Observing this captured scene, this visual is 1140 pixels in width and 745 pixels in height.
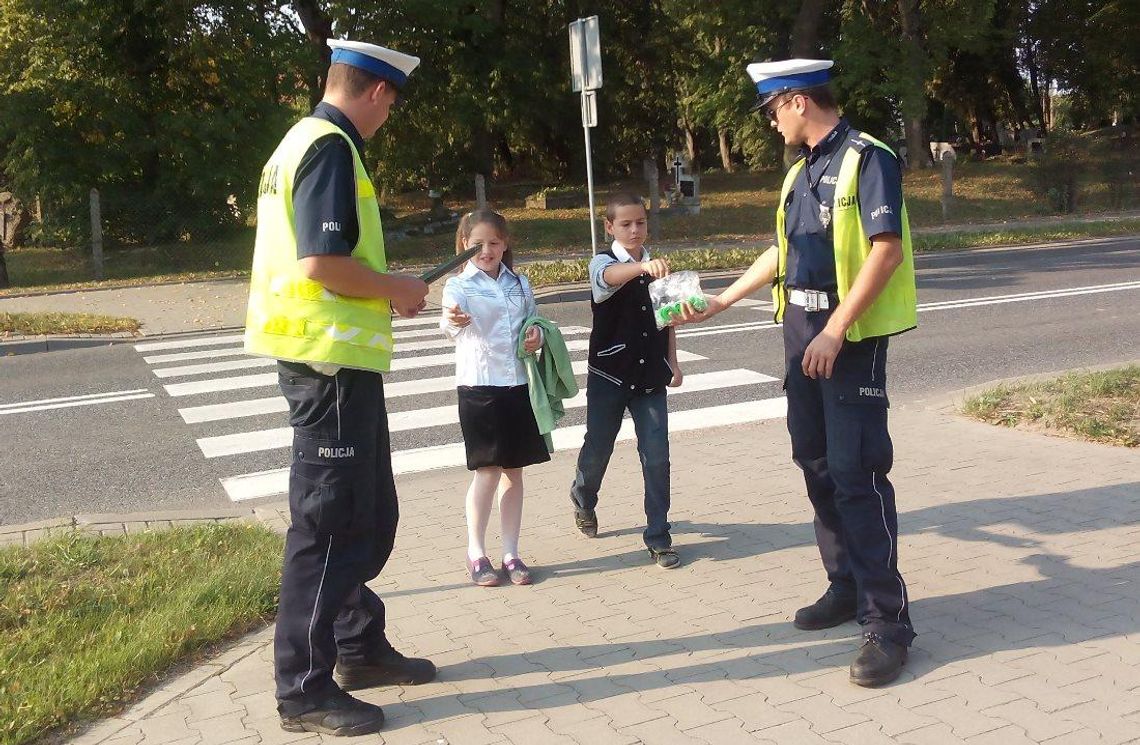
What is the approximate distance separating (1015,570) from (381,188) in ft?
91.7

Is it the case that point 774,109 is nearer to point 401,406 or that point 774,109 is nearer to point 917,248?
point 401,406

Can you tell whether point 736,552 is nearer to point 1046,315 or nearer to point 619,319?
point 619,319

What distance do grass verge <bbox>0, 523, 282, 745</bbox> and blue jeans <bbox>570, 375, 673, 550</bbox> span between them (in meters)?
1.49

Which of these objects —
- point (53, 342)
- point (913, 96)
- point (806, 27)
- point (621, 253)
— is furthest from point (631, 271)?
point (913, 96)

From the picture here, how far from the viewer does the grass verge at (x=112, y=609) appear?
3936 millimetres

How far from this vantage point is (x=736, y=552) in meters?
5.29

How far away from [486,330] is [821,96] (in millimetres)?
1697

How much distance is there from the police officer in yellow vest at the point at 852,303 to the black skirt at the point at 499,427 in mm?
1249

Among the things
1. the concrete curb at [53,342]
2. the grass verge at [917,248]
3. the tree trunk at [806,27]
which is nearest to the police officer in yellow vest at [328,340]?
the concrete curb at [53,342]

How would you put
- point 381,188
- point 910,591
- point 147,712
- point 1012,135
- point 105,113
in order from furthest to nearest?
point 1012,135
point 381,188
point 105,113
point 910,591
point 147,712

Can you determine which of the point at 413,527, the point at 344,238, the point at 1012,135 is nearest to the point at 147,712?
the point at 344,238

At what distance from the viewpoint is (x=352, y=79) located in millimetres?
3650

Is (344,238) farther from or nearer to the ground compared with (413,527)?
farther from the ground

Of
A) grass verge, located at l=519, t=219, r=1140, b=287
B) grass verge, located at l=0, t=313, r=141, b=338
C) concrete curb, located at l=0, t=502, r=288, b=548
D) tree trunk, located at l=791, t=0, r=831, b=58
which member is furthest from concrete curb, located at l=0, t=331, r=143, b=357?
tree trunk, located at l=791, t=0, r=831, b=58
